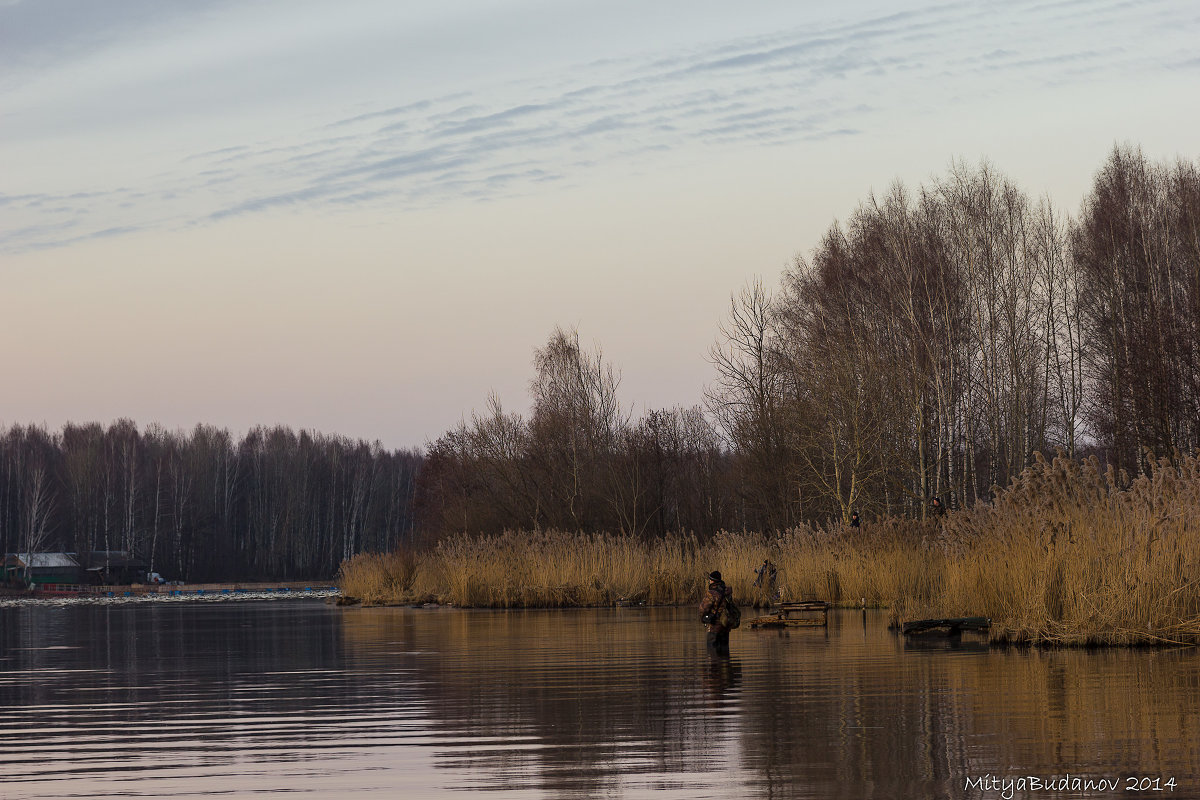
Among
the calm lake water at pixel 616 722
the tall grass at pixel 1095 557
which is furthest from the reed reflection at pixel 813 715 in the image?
the tall grass at pixel 1095 557

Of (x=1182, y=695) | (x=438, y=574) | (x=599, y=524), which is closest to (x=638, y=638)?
(x=1182, y=695)

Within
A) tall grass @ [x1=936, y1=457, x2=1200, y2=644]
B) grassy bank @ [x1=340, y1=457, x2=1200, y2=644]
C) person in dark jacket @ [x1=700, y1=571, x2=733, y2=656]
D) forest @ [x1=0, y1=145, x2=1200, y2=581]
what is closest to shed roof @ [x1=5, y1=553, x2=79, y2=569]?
forest @ [x1=0, y1=145, x2=1200, y2=581]

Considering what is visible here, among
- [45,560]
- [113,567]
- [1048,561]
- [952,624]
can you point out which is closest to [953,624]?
[952,624]

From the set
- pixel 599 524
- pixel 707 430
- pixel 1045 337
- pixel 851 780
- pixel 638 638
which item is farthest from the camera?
pixel 707 430

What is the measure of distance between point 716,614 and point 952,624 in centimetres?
328

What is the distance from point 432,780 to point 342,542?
12231 cm

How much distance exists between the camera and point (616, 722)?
38.4 feet

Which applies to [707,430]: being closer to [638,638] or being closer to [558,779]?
[638,638]

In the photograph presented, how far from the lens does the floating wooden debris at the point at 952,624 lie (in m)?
19.3

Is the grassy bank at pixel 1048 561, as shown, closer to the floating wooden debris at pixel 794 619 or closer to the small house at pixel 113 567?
the floating wooden debris at pixel 794 619

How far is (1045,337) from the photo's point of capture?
55031 mm

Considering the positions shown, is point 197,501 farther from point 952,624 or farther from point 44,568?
point 952,624

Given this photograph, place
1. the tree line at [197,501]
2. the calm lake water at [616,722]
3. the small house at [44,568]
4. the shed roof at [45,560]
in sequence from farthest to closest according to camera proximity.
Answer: the tree line at [197,501] < the shed roof at [45,560] < the small house at [44,568] < the calm lake water at [616,722]

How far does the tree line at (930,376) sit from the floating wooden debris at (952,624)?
23.4m
